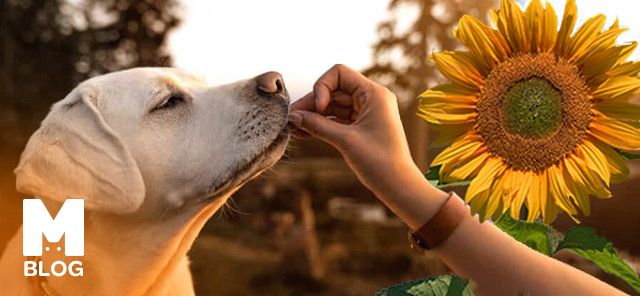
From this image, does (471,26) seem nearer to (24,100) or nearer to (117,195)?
(117,195)

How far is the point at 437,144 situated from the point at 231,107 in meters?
1.13

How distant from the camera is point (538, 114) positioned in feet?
2.09

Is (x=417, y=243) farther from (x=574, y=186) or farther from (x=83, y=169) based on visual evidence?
(x=83, y=169)

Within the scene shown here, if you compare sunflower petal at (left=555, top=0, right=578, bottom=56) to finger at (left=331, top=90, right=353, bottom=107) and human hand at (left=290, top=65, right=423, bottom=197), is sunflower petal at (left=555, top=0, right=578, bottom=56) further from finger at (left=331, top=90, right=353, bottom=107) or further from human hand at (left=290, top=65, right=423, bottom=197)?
finger at (left=331, top=90, right=353, bottom=107)

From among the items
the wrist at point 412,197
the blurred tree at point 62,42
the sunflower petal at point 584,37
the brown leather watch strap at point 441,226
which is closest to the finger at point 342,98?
the wrist at point 412,197

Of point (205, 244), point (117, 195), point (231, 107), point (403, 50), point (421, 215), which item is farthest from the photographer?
point (205, 244)

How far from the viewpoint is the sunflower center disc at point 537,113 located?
0.62 meters

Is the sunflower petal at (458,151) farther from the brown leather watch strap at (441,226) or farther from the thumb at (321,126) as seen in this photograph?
the thumb at (321,126)

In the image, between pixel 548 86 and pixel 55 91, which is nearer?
pixel 548 86

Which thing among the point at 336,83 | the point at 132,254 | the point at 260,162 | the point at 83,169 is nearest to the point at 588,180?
the point at 336,83

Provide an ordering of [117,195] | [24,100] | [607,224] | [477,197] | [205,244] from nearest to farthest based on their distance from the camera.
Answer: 1. [477,197]
2. [117,195]
3. [607,224]
4. [24,100]
5. [205,244]

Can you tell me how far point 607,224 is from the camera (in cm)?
301

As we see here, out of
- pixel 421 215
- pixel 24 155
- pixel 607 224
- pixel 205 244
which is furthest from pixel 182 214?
pixel 205 244

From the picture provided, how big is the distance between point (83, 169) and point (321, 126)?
Answer: 2.68 ft
